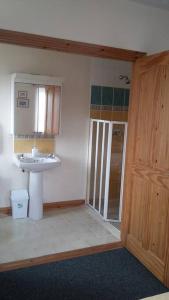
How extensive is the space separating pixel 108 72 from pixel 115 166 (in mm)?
1432

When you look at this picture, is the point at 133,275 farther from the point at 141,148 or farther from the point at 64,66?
the point at 64,66

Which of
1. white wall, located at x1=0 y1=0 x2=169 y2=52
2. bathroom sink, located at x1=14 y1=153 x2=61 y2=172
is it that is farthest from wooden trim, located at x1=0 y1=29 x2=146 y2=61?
bathroom sink, located at x1=14 y1=153 x2=61 y2=172

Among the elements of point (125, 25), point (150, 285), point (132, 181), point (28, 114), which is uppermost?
point (125, 25)

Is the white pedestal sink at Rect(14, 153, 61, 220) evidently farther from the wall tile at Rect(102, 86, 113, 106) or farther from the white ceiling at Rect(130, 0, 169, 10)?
the white ceiling at Rect(130, 0, 169, 10)

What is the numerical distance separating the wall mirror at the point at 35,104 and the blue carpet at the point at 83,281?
181cm

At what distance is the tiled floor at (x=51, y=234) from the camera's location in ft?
8.84

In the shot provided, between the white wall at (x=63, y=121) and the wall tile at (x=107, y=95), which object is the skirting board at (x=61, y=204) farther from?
the wall tile at (x=107, y=95)

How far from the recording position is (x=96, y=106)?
3961 millimetres

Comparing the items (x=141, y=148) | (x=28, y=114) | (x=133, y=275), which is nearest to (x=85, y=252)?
(x=133, y=275)

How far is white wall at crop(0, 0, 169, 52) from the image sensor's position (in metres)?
2.10

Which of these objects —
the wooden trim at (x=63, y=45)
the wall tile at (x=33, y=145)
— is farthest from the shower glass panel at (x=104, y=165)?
the wooden trim at (x=63, y=45)

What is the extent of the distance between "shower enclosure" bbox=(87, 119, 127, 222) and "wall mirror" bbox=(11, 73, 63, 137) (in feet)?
2.09

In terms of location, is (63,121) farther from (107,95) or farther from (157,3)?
(157,3)

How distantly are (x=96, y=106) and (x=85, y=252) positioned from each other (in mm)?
2147
